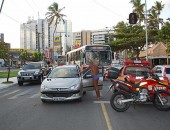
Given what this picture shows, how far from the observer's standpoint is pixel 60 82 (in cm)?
1193

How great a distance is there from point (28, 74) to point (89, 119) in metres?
14.4

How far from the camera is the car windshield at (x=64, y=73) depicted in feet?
42.8

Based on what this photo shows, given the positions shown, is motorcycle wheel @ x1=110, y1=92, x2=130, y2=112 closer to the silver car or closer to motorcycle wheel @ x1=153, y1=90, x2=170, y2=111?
motorcycle wheel @ x1=153, y1=90, x2=170, y2=111

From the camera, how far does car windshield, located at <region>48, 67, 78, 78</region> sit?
13055mm

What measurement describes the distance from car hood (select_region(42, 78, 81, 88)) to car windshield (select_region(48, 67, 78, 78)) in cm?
60

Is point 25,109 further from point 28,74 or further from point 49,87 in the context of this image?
point 28,74

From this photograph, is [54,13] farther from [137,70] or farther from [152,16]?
[137,70]

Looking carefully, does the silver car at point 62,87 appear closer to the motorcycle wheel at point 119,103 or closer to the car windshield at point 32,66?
the motorcycle wheel at point 119,103

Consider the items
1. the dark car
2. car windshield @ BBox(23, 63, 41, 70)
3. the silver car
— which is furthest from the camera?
car windshield @ BBox(23, 63, 41, 70)

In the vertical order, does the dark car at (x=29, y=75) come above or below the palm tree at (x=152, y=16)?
below

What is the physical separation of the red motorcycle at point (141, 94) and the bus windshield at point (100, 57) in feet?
52.3

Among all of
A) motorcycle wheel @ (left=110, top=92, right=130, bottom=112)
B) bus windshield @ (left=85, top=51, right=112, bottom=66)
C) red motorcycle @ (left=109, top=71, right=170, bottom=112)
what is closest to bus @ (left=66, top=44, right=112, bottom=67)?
bus windshield @ (left=85, top=51, right=112, bottom=66)

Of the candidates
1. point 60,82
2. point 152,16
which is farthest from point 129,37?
point 60,82

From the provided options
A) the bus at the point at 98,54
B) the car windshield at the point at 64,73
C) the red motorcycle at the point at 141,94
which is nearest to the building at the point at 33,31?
the bus at the point at 98,54
